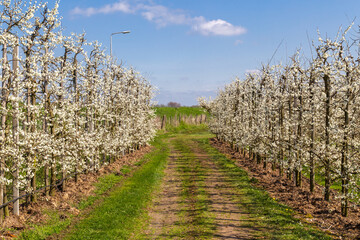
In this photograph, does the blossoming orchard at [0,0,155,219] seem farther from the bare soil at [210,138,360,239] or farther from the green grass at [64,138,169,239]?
the bare soil at [210,138,360,239]

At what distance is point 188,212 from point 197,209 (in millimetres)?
653

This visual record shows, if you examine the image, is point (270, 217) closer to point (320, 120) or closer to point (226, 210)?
point (226, 210)

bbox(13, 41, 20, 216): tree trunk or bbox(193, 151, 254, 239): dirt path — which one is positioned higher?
bbox(13, 41, 20, 216): tree trunk

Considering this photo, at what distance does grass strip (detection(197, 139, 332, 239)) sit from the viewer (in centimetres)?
1231

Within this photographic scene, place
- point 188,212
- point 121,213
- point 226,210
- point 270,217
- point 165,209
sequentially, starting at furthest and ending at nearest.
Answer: point 165,209
point 226,210
point 188,212
point 121,213
point 270,217

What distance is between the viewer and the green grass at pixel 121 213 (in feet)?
40.4

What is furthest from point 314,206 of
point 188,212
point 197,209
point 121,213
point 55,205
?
point 55,205

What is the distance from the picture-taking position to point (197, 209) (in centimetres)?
1562

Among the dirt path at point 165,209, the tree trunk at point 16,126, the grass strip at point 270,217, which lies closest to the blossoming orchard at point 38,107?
the tree trunk at point 16,126

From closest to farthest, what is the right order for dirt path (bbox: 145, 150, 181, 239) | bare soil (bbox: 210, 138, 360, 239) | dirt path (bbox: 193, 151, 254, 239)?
dirt path (bbox: 193, 151, 254, 239), dirt path (bbox: 145, 150, 181, 239), bare soil (bbox: 210, 138, 360, 239)

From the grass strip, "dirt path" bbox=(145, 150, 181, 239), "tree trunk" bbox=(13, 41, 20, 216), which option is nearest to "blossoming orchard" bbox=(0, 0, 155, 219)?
"tree trunk" bbox=(13, 41, 20, 216)

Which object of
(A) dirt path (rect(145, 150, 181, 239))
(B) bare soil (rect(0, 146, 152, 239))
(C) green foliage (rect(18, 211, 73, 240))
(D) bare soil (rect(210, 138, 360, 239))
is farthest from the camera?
(D) bare soil (rect(210, 138, 360, 239))

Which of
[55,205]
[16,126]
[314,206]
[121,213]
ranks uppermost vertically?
[16,126]

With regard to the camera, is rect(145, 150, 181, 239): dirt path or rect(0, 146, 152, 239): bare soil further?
rect(145, 150, 181, 239): dirt path
